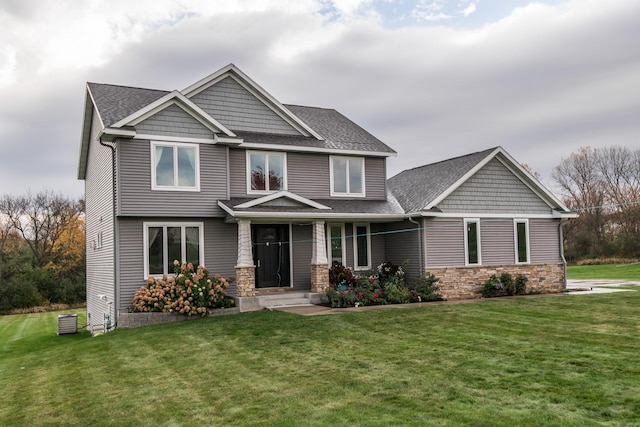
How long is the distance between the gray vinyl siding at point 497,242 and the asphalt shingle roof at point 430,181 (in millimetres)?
1989

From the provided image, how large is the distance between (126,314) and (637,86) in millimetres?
24996

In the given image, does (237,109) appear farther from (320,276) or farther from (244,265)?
(320,276)

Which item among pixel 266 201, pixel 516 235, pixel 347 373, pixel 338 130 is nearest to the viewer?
pixel 347 373

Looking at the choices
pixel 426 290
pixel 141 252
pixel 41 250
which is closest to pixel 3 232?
pixel 41 250

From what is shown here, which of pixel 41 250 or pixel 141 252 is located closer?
pixel 141 252

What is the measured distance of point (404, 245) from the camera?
19.1m

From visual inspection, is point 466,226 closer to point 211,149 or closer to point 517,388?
point 211,149

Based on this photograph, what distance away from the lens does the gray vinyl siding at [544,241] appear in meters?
20.3

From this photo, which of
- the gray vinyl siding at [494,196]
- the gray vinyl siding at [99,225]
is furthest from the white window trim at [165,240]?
the gray vinyl siding at [494,196]

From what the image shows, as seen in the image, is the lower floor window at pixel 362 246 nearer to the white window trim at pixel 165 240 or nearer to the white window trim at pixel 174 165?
the white window trim at pixel 165 240

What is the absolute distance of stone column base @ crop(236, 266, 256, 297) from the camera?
1579cm

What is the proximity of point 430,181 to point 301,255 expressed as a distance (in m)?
6.00

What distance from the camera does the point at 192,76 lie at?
22297 mm

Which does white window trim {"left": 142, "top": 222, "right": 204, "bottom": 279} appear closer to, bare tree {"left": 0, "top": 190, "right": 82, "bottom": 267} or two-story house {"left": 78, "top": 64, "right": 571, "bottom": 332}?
two-story house {"left": 78, "top": 64, "right": 571, "bottom": 332}
